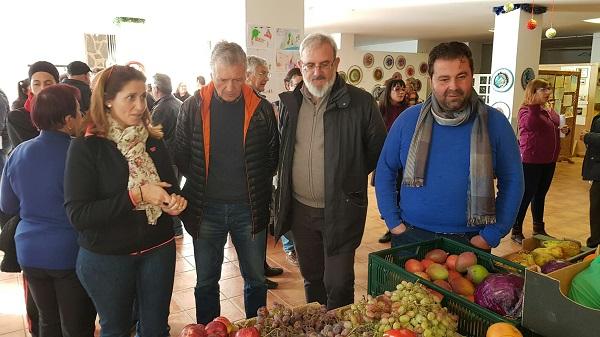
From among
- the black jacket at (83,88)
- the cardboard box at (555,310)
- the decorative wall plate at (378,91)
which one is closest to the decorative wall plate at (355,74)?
the decorative wall plate at (378,91)

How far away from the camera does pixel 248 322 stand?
1.39 meters

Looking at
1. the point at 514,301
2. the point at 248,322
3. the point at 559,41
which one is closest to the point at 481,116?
the point at 514,301

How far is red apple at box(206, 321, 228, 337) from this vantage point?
1284 millimetres

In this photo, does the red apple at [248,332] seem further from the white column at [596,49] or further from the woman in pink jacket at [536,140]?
the white column at [596,49]

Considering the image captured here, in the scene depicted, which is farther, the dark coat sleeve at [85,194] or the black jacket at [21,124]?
the black jacket at [21,124]

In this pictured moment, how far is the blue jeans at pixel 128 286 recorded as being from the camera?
67.2 inches

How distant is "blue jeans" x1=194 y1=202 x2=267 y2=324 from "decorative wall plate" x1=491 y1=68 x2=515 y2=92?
234 inches

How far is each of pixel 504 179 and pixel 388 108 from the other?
259 centimetres

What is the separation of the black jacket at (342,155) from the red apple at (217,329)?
2.90ft

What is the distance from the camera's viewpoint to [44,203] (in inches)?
71.6

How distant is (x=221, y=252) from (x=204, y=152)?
1.72 feet

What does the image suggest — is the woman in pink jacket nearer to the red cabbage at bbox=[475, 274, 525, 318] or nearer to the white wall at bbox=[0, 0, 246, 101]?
the red cabbage at bbox=[475, 274, 525, 318]

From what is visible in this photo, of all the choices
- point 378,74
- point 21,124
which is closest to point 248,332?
point 21,124

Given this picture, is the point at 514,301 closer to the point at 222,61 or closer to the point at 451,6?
the point at 222,61
